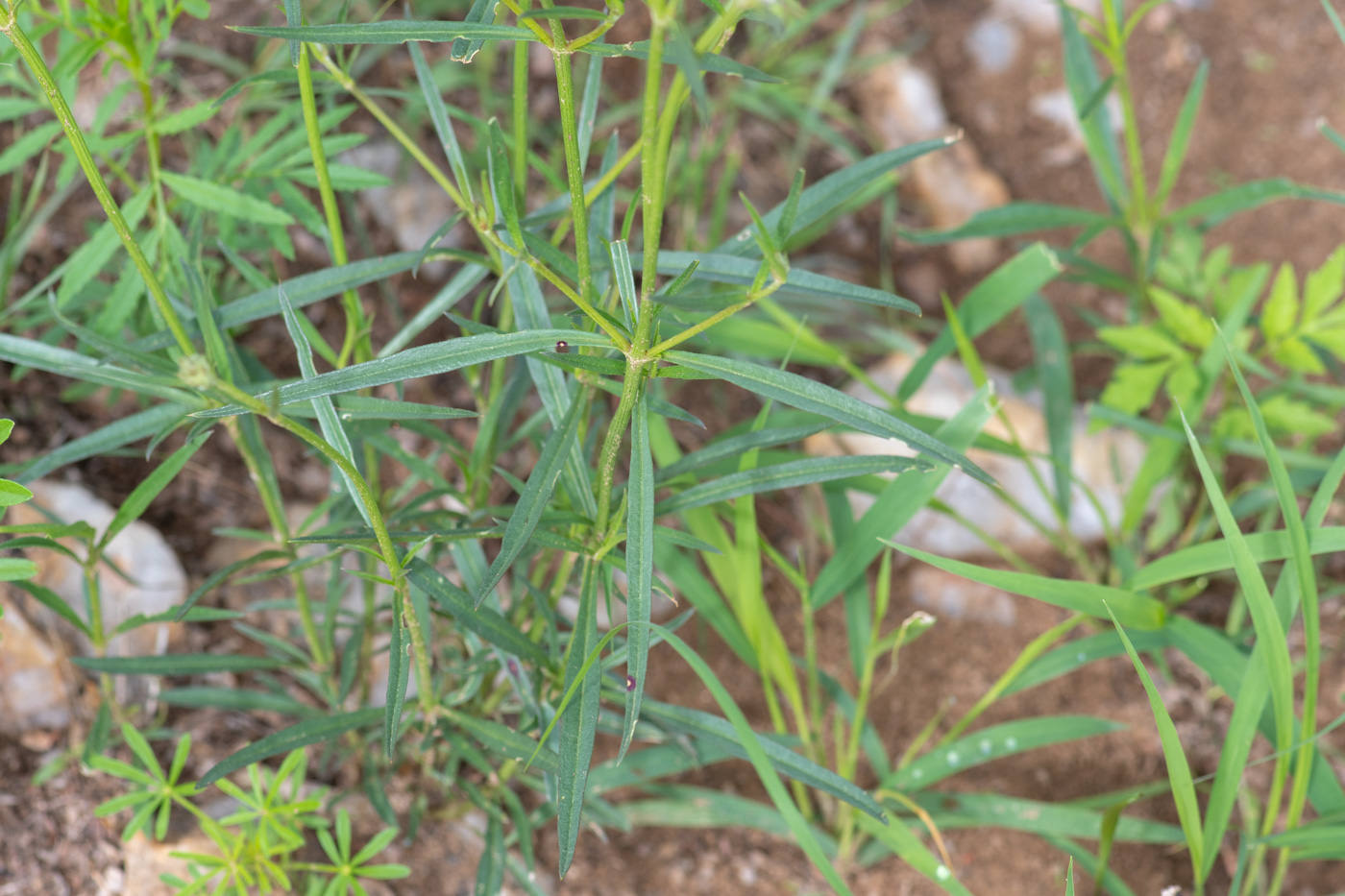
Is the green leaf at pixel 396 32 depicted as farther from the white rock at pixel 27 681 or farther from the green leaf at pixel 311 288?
the white rock at pixel 27 681

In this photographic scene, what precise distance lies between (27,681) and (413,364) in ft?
2.85

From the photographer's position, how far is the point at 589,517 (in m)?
0.97

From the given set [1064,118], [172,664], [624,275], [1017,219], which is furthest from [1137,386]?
[172,664]

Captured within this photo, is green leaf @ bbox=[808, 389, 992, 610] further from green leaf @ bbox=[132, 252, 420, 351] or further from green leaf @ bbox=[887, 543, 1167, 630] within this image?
green leaf @ bbox=[132, 252, 420, 351]

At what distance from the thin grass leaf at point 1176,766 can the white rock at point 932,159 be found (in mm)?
1490

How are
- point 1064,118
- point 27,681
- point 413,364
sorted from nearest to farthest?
point 413,364, point 27,681, point 1064,118

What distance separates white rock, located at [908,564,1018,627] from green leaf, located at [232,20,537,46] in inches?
50.1

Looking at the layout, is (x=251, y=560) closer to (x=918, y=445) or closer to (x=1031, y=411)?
(x=918, y=445)

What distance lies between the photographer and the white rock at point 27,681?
48.8 inches

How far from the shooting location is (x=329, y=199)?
3.28ft

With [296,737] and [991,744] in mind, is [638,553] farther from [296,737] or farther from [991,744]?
[991,744]

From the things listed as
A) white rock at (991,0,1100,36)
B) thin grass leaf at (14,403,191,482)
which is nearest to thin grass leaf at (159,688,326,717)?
thin grass leaf at (14,403,191,482)

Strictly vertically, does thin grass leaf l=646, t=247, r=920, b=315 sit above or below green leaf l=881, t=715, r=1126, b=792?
above

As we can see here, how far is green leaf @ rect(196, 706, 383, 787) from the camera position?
3.12 feet
